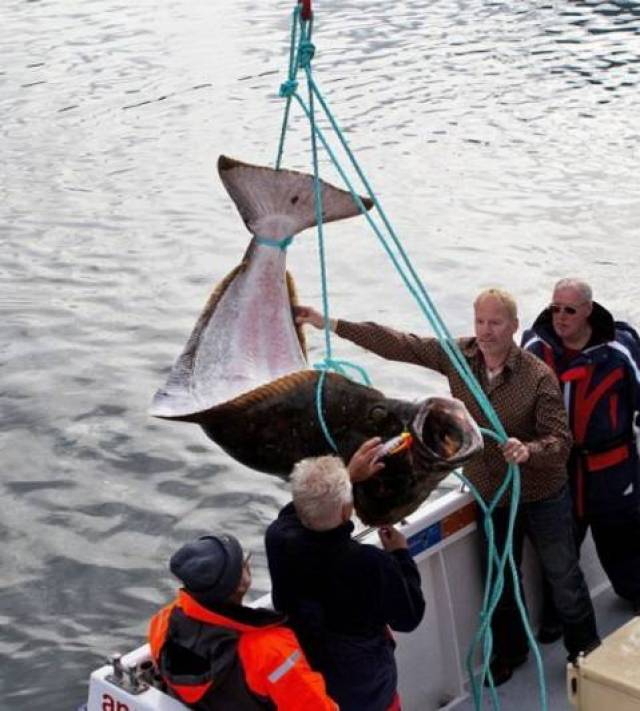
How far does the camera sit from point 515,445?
461 cm

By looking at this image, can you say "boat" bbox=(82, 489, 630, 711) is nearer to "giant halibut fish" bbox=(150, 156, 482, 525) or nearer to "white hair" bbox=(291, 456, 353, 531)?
"giant halibut fish" bbox=(150, 156, 482, 525)

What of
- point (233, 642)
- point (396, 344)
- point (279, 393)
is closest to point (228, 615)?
point (233, 642)

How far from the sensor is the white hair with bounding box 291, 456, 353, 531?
3.75 metres

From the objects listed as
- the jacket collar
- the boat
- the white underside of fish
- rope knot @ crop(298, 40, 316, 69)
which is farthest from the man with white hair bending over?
rope knot @ crop(298, 40, 316, 69)

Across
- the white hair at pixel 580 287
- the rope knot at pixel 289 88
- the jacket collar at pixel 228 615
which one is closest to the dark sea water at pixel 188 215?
the white hair at pixel 580 287

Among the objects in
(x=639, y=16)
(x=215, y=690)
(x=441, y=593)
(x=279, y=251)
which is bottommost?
(x=639, y=16)

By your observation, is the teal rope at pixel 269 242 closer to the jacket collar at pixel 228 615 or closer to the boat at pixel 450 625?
the boat at pixel 450 625

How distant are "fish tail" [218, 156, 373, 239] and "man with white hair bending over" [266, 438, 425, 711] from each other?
93 centimetres

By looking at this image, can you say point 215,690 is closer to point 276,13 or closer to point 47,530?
point 47,530

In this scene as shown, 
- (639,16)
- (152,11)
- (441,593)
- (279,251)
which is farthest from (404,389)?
(152,11)

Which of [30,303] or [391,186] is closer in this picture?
[30,303]

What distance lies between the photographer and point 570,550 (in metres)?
5.26

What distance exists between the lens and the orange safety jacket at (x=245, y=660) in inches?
146

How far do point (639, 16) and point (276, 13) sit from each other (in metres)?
7.77
